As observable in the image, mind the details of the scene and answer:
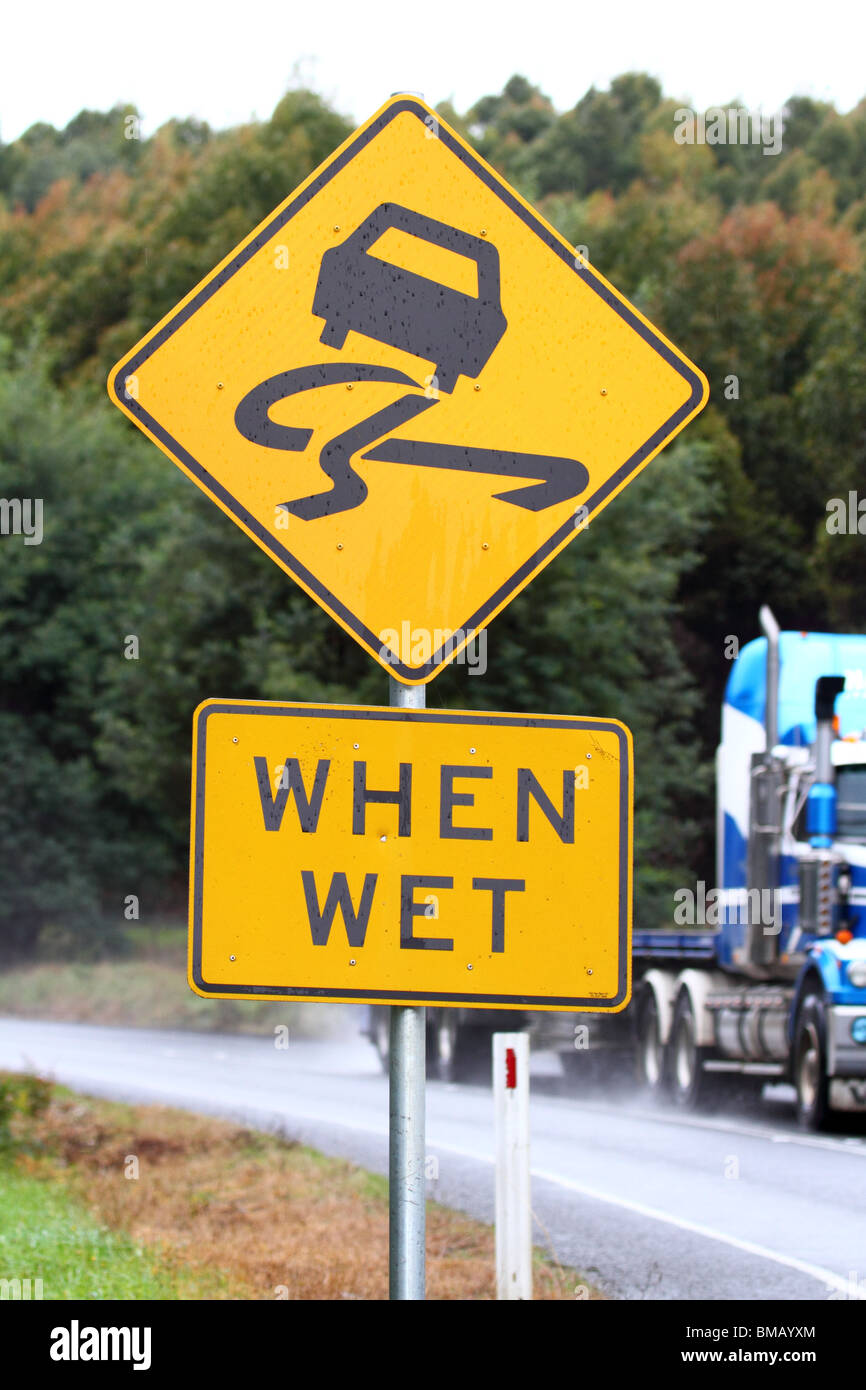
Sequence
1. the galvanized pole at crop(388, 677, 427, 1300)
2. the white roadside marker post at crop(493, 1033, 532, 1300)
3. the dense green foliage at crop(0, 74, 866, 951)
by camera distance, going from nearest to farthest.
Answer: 1. the galvanized pole at crop(388, 677, 427, 1300)
2. the white roadside marker post at crop(493, 1033, 532, 1300)
3. the dense green foliage at crop(0, 74, 866, 951)

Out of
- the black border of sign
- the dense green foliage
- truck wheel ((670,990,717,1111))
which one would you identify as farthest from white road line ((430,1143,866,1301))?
the dense green foliage

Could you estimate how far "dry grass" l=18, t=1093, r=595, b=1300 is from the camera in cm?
826

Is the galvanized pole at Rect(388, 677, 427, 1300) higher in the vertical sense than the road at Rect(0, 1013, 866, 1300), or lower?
higher

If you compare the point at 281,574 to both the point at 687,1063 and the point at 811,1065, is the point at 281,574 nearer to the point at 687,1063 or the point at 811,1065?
the point at 687,1063

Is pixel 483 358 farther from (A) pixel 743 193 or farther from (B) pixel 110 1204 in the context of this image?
(A) pixel 743 193

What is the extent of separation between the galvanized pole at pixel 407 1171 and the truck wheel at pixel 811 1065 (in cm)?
1182

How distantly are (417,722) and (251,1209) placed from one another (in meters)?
7.71

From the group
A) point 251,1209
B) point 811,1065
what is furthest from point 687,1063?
point 251,1209

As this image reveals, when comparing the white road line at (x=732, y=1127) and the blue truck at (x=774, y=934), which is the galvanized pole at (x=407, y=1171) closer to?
the white road line at (x=732, y=1127)

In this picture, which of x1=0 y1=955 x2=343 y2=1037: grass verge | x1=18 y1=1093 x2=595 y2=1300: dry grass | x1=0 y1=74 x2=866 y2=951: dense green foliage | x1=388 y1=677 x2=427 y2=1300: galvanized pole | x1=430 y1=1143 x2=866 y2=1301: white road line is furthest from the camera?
x1=0 y1=74 x2=866 y2=951: dense green foliage

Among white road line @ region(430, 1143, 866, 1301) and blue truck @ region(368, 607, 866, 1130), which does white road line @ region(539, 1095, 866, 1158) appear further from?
white road line @ region(430, 1143, 866, 1301)

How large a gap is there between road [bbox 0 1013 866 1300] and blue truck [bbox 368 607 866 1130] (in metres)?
0.52

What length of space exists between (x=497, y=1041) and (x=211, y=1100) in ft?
38.0

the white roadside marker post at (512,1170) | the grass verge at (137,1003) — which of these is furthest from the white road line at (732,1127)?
the grass verge at (137,1003)
